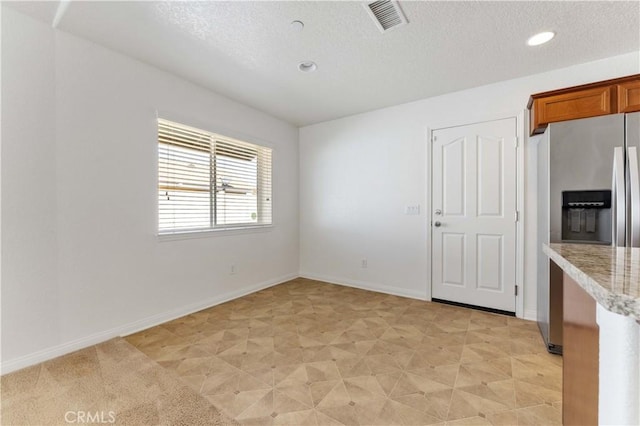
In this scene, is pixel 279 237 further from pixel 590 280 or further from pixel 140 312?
pixel 590 280

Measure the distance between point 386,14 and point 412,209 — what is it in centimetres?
228

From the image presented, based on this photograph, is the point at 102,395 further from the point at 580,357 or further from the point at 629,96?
the point at 629,96

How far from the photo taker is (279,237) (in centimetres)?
437

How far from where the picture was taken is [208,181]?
3396 millimetres

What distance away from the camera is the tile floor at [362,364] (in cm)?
160

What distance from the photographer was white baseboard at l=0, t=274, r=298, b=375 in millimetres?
2010

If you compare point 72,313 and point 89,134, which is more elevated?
point 89,134

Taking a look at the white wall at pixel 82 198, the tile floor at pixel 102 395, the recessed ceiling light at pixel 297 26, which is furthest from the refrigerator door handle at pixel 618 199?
the white wall at pixel 82 198

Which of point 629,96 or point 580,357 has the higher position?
point 629,96

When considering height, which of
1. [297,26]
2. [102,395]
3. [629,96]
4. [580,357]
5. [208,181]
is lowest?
[102,395]

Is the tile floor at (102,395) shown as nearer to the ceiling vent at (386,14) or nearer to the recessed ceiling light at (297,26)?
the recessed ceiling light at (297,26)

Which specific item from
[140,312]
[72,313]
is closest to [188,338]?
[140,312]

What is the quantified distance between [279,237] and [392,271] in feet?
5.86

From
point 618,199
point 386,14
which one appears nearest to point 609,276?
point 618,199
